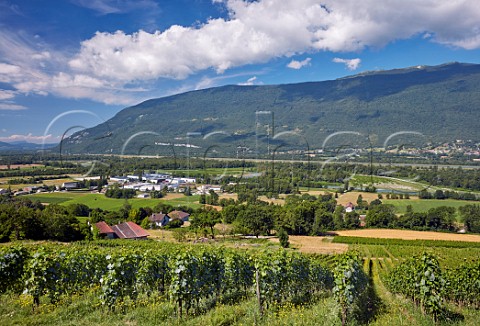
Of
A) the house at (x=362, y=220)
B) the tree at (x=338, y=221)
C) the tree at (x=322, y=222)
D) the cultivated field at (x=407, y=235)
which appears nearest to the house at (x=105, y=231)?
the tree at (x=322, y=222)

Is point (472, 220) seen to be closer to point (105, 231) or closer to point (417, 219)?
point (417, 219)

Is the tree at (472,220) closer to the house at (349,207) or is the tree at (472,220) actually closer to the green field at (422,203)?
the green field at (422,203)

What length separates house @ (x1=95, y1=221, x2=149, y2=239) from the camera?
41125mm

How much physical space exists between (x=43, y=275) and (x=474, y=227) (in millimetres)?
60900

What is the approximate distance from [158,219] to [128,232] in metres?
10.9

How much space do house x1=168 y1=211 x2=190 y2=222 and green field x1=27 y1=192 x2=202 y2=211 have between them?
5645 mm

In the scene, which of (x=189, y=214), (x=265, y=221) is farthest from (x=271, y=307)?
(x=189, y=214)

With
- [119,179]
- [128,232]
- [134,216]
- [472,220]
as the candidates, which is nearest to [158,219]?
[134,216]

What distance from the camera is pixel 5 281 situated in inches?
460

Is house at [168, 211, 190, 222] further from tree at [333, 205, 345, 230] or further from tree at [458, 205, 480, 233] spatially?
tree at [458, 205, 480, 233]

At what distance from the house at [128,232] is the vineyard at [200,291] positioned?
28800mm

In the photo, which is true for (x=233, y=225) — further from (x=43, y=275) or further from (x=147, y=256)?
(x=43, y=275)

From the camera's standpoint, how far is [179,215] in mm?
55312

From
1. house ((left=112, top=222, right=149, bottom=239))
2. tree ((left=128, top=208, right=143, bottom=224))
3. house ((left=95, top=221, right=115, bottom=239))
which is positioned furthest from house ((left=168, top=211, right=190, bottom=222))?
house ((left=95, top=221, right=115, bottom=239))
